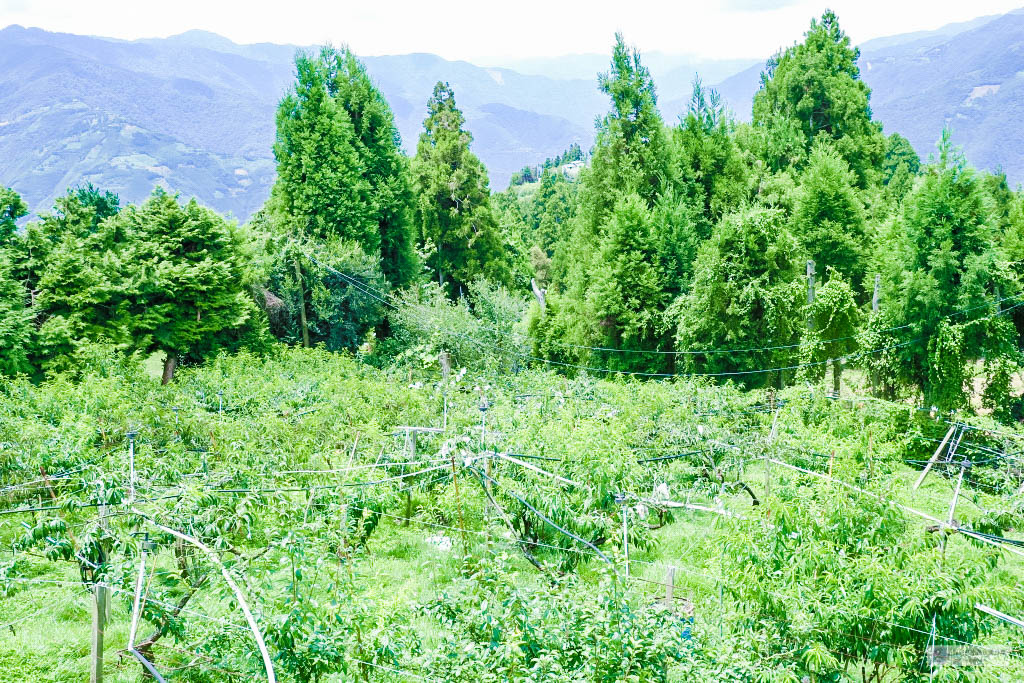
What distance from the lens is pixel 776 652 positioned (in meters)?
4.69

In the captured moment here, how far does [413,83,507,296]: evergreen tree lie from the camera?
88.7 ft

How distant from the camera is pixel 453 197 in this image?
27016mm

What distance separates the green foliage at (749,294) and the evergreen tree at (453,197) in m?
11.9

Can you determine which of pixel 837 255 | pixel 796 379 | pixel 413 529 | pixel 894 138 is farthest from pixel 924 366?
pixel 894 138

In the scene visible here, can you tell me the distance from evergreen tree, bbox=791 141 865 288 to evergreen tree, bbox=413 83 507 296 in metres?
11.7

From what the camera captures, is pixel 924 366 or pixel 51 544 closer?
pixel 51 544

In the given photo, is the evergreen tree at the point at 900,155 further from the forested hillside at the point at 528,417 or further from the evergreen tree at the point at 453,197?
the evergreen tree at the point at 453,197

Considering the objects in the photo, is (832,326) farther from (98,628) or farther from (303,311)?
(98,628)

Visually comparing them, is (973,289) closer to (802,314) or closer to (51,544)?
(802,314)

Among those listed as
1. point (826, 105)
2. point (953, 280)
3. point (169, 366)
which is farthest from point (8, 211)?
point (826, 105)

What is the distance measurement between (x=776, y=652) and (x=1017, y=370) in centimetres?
1136

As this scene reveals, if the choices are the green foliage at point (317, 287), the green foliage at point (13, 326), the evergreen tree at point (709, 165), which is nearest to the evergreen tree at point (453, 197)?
the green foliage at point (317, 287)

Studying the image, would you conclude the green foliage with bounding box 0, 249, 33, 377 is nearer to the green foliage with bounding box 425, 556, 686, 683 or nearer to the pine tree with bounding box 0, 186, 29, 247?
the pine tree with bounding box 0, 186, 29, 247

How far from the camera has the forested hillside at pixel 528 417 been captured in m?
4.71
